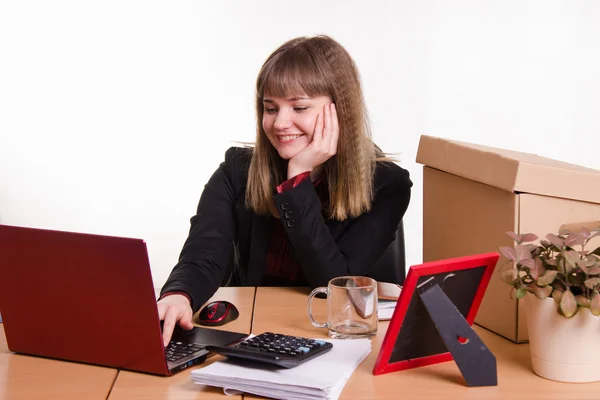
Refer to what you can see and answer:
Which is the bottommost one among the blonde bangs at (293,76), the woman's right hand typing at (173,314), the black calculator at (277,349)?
the woman's right hand typing at (173,314)

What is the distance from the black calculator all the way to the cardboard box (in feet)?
1.14

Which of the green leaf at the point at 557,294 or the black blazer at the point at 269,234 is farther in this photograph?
the black blazer at the point at 269,234

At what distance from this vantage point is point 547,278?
45.4 inches

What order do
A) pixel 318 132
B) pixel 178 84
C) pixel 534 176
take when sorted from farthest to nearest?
pixel 178 84 < pixel 318 132 < pixel 534 176

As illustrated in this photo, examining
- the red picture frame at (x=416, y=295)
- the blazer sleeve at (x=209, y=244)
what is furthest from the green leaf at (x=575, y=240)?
the blazer sleeve at (x=209, y=244)

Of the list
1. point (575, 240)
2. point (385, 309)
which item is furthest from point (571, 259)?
point (385, 309)

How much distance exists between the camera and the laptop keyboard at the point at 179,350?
1.28 m

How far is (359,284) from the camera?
55.7 inches

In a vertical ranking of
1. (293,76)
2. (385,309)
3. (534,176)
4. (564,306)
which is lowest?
(385,309)

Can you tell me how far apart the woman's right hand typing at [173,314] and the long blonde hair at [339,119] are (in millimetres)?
502

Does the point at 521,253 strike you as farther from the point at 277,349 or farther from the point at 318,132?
the point at 318,132

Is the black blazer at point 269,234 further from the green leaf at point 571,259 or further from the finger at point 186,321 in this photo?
the green leaf at point 571,259

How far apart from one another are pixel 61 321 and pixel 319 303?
0.57m

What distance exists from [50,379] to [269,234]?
34.0 inches
